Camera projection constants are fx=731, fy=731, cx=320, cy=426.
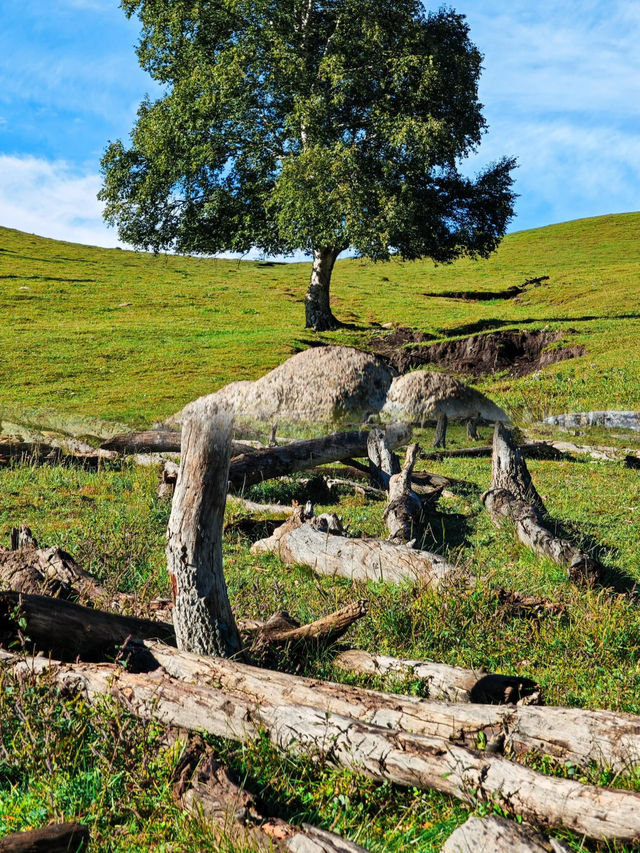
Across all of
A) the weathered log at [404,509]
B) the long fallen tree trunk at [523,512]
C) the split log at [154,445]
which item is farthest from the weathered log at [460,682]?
the split log at [154,445]

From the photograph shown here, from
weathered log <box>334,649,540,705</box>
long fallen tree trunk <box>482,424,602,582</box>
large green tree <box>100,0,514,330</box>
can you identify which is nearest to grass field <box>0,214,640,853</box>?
weathered log <box>334,649,540,705</box>

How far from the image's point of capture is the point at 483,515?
13984 mm

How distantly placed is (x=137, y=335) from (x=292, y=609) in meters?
3.62

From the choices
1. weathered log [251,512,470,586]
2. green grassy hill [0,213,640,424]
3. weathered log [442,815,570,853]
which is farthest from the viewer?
weathered log [251,512,470,586]

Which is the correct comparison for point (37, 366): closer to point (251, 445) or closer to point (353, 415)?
point (353, 415)

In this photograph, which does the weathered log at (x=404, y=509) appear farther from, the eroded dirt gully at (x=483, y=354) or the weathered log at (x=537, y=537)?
the eroded dirt gully at (x=483, y=354)

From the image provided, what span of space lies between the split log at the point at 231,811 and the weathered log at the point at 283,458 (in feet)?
30.9

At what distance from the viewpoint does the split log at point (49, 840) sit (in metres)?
3.90

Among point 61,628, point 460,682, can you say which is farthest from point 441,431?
point 61,628

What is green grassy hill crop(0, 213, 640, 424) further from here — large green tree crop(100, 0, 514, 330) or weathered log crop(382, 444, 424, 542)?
large green tree crop(100, 0, 514, 330)

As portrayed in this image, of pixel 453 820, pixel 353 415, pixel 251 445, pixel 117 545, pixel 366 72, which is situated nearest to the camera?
pixel 353 415

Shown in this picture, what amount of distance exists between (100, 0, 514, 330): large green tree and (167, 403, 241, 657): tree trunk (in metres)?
22.4

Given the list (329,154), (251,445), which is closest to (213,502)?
(251,445)

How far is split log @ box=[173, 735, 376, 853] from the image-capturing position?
3902 millimetres
